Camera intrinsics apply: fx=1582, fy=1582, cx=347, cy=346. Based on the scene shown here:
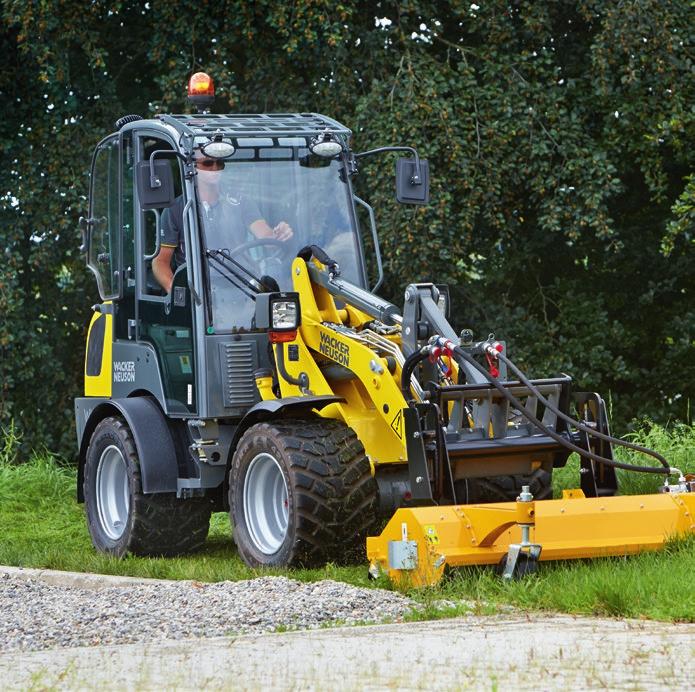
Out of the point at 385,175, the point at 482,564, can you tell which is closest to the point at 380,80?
the point at 385,175

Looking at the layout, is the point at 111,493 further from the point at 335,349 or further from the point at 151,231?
the point at 335,349

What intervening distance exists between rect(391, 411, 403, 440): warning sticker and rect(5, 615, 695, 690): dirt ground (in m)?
2.13

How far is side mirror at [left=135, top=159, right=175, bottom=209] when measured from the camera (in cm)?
984

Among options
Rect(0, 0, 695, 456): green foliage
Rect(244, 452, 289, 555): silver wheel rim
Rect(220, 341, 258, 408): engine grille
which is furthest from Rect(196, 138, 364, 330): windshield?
Rect(0, 0, 695, 456): green foliage

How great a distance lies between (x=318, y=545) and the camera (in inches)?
366

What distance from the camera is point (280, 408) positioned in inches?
378

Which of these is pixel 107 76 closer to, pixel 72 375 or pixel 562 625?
pixel 72 375

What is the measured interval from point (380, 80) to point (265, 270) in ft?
22.0

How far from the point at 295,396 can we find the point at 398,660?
396cm

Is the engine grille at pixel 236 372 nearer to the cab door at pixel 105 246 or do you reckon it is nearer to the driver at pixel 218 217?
the driver at pixel 218 217

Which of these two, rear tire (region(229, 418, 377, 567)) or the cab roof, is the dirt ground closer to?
rear tire (region(229, 418, 377, 567))


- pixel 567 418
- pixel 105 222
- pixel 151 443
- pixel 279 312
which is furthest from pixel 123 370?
pixel 567 418

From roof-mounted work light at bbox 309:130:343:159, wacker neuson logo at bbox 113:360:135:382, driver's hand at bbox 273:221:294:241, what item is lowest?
wacker neuson logo at bbox 113:360:135:382

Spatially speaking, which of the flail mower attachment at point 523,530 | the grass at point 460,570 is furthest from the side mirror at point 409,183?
the grass at point 460,570
